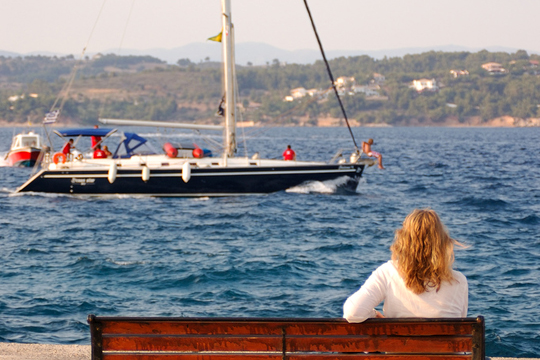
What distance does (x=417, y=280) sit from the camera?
4.37 metres

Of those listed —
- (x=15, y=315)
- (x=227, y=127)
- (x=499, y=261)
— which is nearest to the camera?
(x=15, y=315)

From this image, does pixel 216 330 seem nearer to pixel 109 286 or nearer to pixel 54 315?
pixel 54 315

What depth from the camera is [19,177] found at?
38688mm

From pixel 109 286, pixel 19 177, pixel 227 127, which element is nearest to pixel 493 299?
pixel 109 286

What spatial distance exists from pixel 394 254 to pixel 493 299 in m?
7.90

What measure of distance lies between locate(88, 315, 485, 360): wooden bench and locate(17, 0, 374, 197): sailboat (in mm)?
19653

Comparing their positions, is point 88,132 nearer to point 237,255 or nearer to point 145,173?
point 145,173

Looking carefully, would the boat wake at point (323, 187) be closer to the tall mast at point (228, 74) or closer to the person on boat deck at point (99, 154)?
the tall mast at point (228, 74)

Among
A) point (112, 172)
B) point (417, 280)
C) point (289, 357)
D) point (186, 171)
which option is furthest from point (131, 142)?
point (417, 280)

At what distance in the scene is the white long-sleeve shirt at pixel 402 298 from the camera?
4.33m

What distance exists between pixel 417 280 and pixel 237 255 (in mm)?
11400

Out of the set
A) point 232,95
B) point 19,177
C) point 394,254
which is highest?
A: point 232,95

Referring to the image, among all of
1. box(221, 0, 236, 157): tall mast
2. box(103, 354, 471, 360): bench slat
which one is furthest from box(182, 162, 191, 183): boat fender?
box(103, 354, 471, 360): bench slat

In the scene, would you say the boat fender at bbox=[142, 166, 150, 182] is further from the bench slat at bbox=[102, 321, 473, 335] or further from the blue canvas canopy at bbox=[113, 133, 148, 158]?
the bench slat at bbox=[102, 321, 473, 335]
